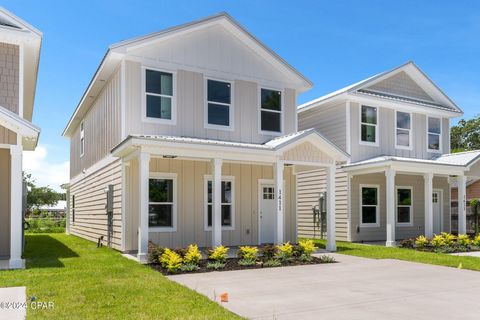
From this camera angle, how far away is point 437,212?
20.8m

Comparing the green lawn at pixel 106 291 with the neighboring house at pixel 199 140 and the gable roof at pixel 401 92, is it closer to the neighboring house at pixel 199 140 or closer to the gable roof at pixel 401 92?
the neighboring house at pixel 199 140

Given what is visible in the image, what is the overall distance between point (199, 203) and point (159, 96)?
3640mm

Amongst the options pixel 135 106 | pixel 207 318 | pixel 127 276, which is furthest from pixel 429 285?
pixel 135 106

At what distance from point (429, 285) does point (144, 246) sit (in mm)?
6667

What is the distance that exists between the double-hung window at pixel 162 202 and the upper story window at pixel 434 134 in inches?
480

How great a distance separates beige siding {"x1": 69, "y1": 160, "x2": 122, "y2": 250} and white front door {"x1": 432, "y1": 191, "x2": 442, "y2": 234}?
46.9 feet

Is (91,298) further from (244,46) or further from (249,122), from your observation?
(244,46)

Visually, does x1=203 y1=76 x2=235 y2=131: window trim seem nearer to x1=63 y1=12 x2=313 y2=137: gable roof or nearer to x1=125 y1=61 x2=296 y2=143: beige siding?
x1=125 y1=61 x2=296 y2=143: beige siding

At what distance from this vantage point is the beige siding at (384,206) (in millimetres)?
18188

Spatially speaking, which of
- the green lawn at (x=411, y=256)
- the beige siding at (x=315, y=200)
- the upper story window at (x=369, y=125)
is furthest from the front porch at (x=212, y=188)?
the upper story window at (x=369, y=125)

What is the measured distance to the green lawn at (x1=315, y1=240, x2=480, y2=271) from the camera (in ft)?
38.6

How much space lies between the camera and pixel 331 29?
711 inches

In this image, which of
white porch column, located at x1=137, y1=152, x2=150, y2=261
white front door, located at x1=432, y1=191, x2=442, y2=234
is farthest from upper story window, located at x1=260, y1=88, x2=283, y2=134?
white front door, located at x1=432, y1=191, x2=442, y2=234

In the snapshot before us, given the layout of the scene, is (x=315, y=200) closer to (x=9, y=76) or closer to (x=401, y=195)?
(x=401, y=195)
